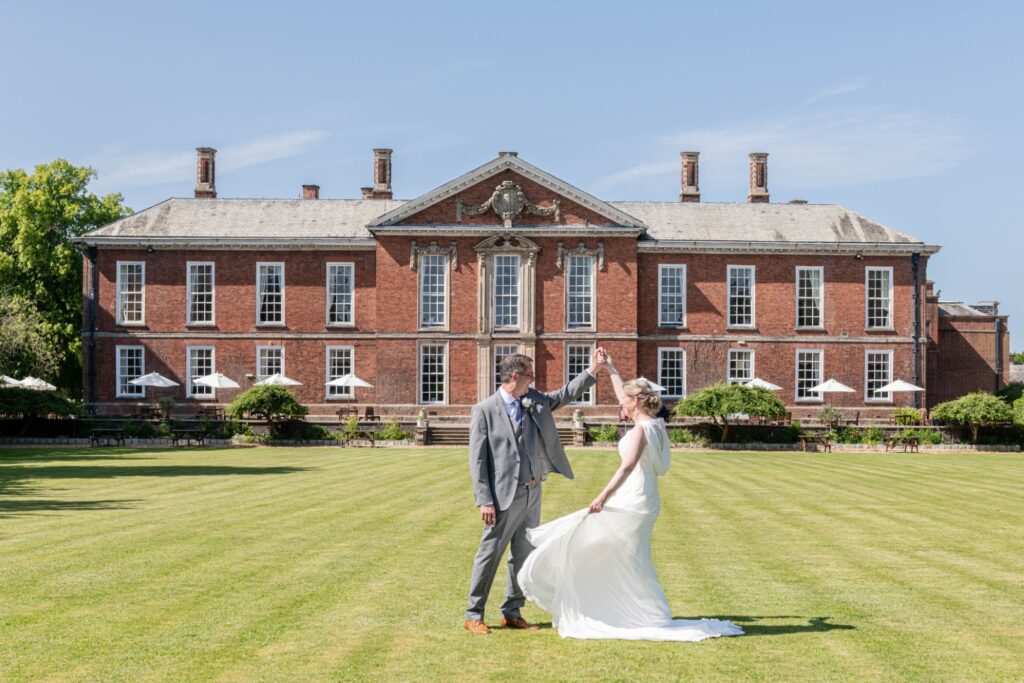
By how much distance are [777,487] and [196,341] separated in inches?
1200

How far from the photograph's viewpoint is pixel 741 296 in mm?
45938

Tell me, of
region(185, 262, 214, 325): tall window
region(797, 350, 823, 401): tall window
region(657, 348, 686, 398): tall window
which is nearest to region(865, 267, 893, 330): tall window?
region(797, 350, 823, 401): tall window

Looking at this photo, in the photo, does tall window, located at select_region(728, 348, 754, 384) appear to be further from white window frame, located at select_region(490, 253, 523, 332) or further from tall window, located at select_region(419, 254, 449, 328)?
tall window, located at select_region(419, 254, 449, 328)

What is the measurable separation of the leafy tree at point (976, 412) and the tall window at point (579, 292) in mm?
13822

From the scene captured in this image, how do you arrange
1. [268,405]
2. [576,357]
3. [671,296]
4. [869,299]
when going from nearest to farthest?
[268,405], [576,357], [671,296], [869,299]

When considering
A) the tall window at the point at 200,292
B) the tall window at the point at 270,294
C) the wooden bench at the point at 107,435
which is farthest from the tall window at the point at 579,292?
the wooden bench at the point at 107,435

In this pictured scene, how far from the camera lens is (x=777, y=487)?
21.7m

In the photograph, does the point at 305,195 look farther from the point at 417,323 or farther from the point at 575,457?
the point at 575,457

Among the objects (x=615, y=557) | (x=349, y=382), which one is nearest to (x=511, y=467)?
(x=615, y=557)

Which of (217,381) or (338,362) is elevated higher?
(338,362)

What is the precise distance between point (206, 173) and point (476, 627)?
45.3m

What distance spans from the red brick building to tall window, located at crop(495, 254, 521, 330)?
6cm

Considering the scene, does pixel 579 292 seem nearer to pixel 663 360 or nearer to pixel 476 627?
pixel 663 360

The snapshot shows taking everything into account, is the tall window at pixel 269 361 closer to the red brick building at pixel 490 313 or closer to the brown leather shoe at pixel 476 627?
the red brick building at pixel 490 313
